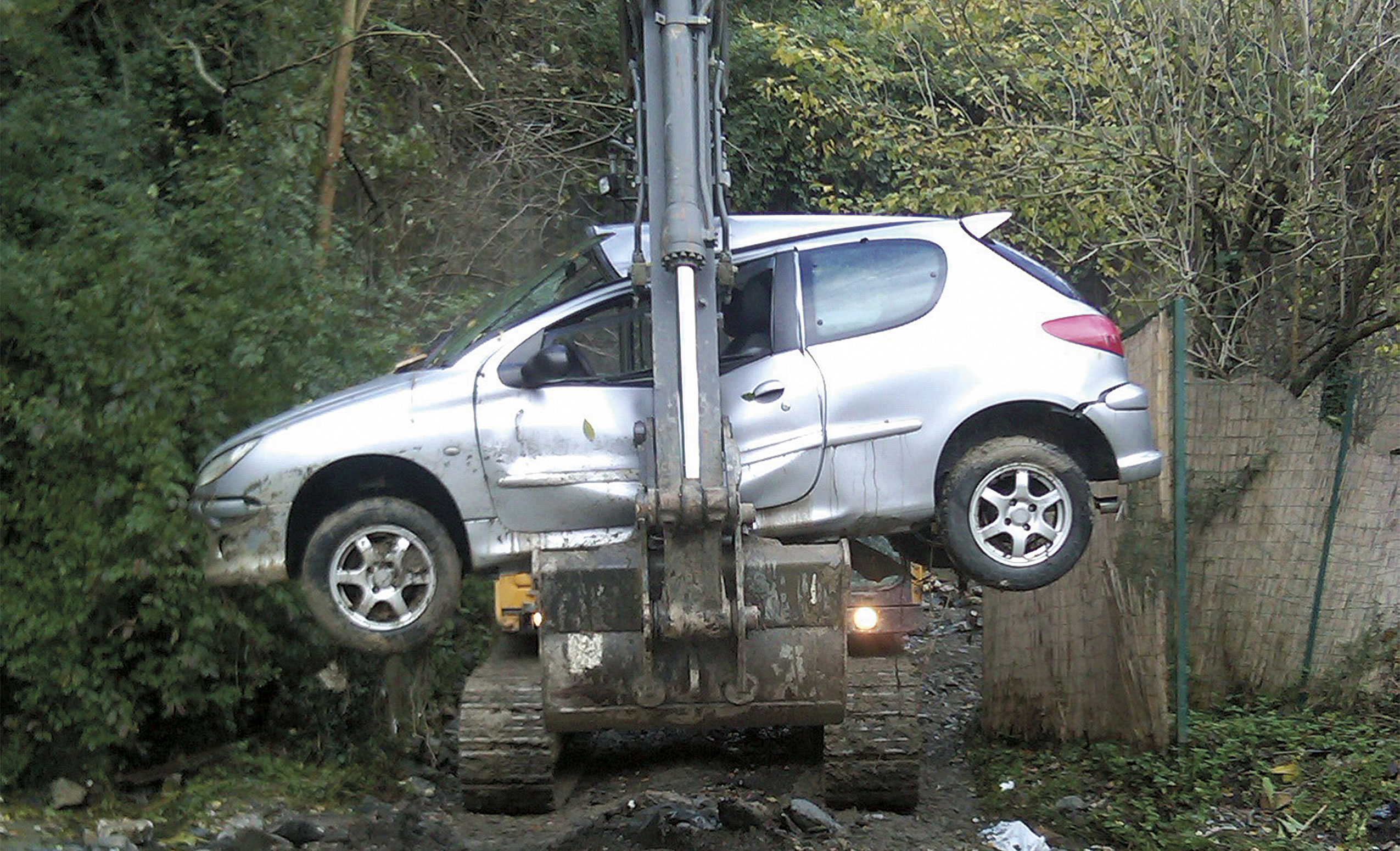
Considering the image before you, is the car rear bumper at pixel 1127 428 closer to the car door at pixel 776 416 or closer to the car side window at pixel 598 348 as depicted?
the car door at pixel 776 416

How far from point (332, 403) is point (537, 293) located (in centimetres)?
133

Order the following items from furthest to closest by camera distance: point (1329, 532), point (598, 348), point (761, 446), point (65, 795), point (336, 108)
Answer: point (336, 108)
point (1329, 532)
point (65, 795)
point (598, 348)
point (761, 446)

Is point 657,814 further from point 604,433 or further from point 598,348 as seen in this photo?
point 598,348

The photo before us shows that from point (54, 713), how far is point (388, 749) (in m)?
2.07

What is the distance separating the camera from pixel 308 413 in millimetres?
7012

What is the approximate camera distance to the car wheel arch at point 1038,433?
23.1ft

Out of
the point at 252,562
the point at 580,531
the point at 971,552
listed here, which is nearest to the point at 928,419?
the point at 971,552

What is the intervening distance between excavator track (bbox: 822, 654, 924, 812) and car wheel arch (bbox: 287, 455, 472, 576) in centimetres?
220

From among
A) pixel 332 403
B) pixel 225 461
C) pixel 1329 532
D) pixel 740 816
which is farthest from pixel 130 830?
pixel 1329 532

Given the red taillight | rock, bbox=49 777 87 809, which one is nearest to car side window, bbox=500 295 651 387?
the red taillight

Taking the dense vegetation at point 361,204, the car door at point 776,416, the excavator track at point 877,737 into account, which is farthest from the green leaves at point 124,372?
the excavator track at point 877,737

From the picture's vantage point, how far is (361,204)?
41.9 feet

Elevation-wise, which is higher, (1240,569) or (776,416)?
(776,416)

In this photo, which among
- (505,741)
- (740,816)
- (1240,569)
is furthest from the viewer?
(1240,569)
